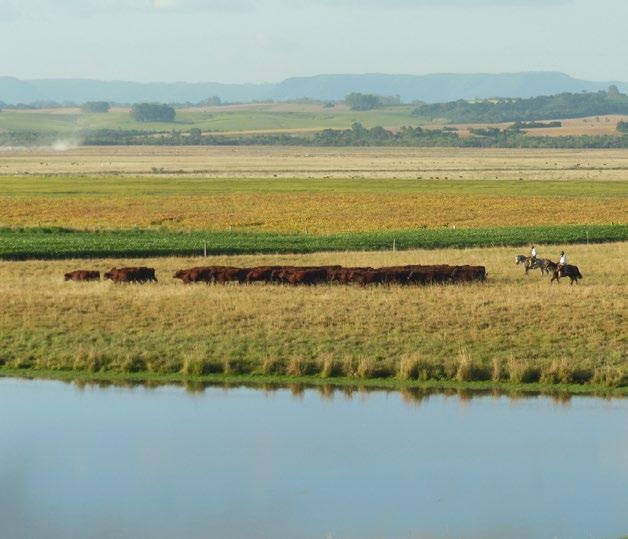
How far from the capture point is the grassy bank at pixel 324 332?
1139 inches

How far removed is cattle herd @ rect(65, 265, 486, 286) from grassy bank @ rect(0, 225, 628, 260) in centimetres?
1005

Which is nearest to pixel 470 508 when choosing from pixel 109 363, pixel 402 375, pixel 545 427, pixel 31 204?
pixel 545 427

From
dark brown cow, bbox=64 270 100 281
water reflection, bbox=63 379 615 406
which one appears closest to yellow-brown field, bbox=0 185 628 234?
dark brown cow, bbox=64 270 100 281

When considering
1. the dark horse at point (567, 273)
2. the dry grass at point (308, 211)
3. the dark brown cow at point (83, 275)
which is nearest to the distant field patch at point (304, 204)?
the dry grass at point (308, 211)

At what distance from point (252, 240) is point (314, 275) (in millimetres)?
16510

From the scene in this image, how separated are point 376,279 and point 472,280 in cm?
302

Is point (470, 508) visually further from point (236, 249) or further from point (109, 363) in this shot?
point (236, 249)

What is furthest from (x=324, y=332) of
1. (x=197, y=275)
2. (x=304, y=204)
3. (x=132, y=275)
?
(x=304, y=204)

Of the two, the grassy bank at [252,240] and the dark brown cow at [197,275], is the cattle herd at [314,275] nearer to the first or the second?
the dark brown cow at [197,275]

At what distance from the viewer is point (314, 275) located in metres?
40.2

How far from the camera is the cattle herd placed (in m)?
39.8

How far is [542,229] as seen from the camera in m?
63.2

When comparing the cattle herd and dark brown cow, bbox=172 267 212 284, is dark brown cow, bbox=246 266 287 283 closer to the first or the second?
the cattle herd

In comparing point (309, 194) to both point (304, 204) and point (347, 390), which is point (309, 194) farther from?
point (347, 390)
